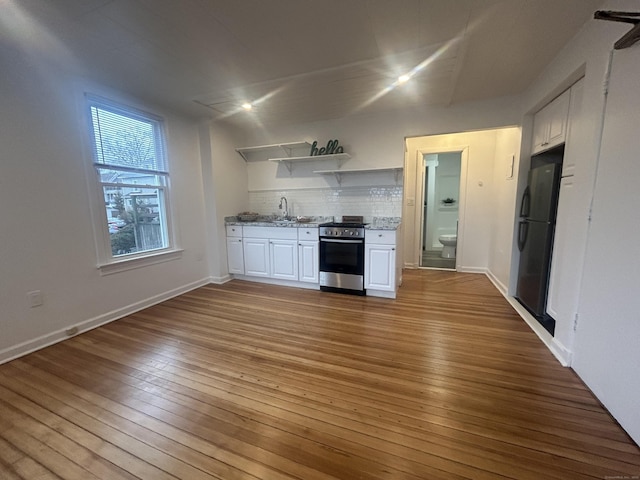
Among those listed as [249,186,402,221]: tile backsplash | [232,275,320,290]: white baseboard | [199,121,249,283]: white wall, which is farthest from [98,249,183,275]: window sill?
[249,186,402,221]: tile backsplash

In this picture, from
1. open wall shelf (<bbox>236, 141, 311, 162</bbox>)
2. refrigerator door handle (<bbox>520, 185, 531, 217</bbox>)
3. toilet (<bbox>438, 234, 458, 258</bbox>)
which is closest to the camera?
refrigerator door handle (<bbox>520, 185, 531, 217</bbox>)

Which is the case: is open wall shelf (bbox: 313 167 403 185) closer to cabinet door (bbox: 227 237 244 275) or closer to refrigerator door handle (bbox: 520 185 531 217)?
refrigerator door handle (bbox: 520 185 531 217)

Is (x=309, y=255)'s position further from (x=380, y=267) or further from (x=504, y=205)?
(x=504, y=205)

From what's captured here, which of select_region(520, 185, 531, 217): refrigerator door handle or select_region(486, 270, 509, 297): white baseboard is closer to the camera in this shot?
select_region(520, 185, 531, 217): refrigerator door handle

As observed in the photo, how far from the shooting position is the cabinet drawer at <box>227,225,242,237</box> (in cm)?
403

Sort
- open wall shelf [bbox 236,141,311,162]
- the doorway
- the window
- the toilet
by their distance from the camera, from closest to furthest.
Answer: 1. the window
2. open wall shelf [bbox 236,141,311,162]
3. the toilet
4. the doorway

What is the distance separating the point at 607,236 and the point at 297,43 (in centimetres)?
246

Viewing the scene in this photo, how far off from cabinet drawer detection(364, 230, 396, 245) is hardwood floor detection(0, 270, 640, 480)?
94 centimetres

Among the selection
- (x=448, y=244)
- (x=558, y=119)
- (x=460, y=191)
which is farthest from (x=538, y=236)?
(x=448, y=244)

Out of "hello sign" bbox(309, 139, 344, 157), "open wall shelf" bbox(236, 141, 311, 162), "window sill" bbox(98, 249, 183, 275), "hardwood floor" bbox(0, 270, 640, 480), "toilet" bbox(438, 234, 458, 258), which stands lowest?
"hardwood floor" bbox(0, 270, 640, 480)

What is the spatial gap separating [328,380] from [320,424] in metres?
0.37

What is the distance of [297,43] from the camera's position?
80.4 inches

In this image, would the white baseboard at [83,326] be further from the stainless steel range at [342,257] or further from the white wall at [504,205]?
the white wall at [504,205]

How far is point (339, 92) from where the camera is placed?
2.94m
